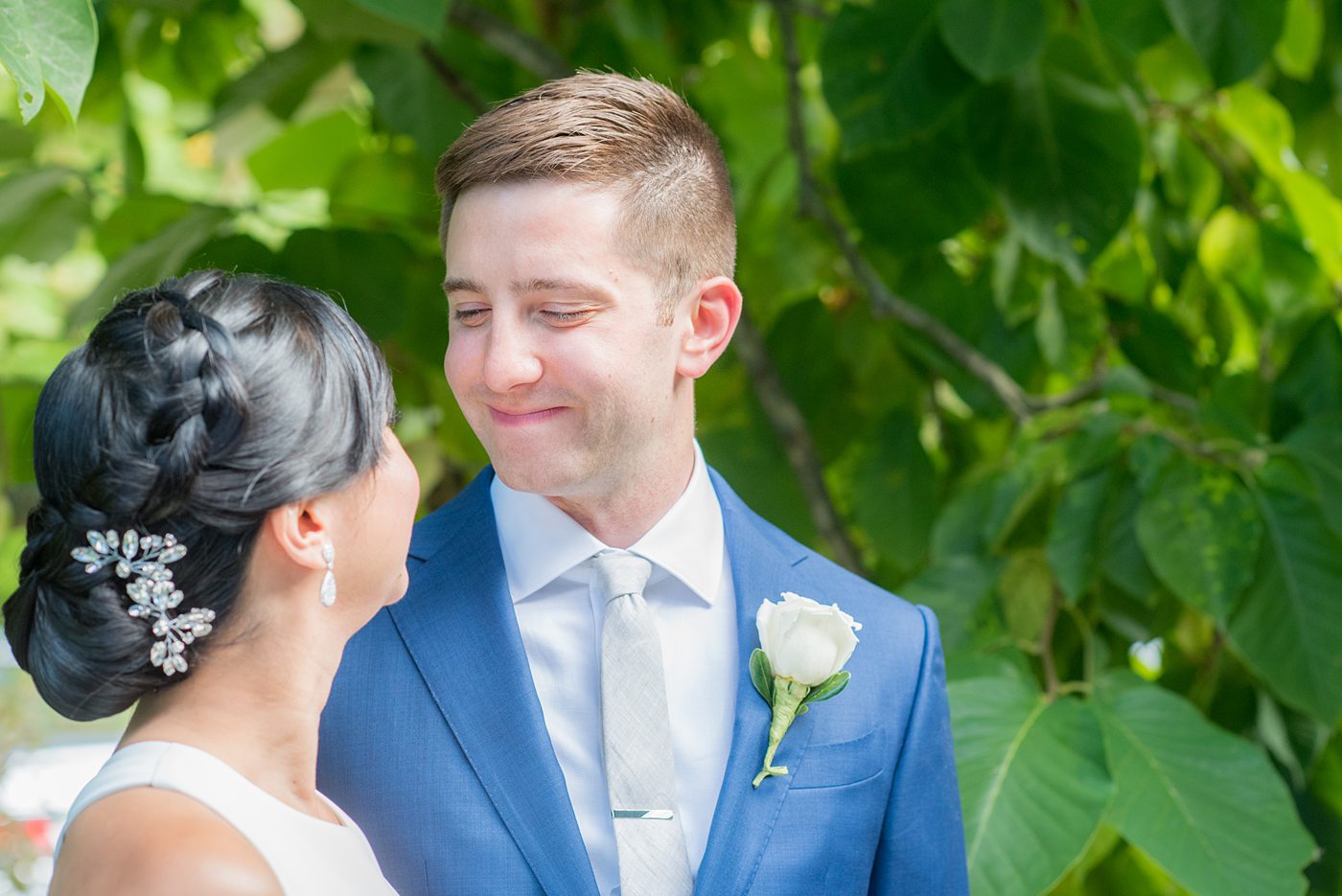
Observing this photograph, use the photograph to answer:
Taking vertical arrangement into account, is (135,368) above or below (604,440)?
above

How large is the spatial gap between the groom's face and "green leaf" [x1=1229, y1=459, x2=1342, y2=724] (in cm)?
108

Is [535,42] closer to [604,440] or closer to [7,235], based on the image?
[7,235]

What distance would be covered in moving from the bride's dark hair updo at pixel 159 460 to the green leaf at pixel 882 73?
1.11 m

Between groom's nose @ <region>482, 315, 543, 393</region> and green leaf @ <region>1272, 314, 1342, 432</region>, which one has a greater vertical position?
groom's nose @ <region>482, 315, 543, 393</region>

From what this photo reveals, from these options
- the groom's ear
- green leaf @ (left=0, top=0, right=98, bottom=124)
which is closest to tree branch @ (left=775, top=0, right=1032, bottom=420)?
the groom's ear

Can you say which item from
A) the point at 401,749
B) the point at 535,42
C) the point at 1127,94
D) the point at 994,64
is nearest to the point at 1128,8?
the point at 994,64

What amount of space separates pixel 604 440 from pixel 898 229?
1054mm

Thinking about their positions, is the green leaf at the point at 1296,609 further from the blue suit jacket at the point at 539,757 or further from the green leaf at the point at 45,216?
the green leaf at the point at 45,216

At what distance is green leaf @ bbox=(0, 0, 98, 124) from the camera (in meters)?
1.01

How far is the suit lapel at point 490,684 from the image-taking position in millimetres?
1171

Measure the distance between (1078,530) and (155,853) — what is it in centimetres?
140

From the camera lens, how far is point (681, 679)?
1.31m

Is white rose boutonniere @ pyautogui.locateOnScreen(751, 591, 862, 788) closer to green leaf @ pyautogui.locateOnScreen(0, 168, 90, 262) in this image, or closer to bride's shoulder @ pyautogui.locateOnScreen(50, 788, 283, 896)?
bride's shoulder @ pyautogui.locateOnScreen(50, 788, 283, 896)

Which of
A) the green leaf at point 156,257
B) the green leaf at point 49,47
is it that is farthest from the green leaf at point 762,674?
the green leaf at point 156,257
